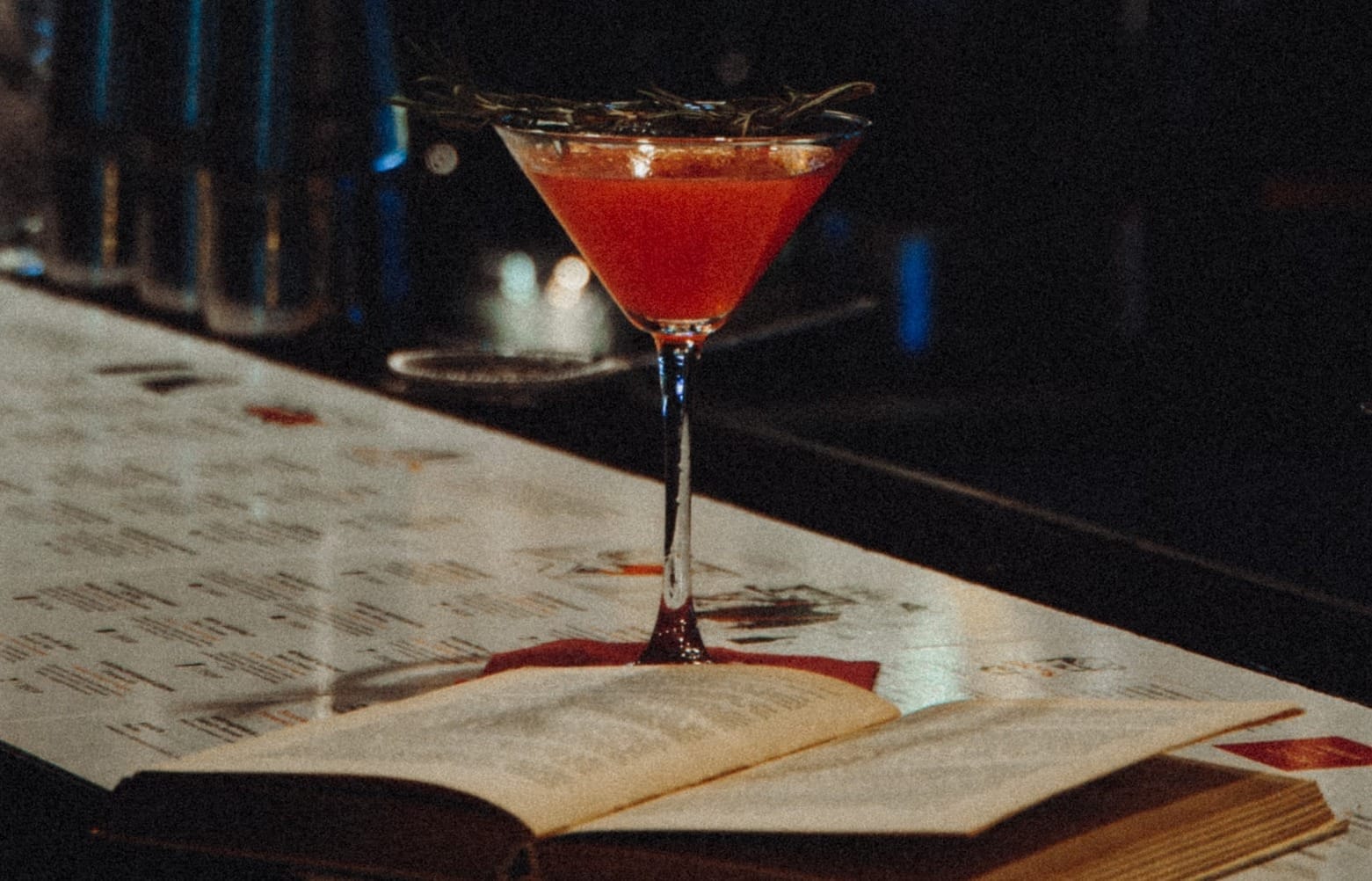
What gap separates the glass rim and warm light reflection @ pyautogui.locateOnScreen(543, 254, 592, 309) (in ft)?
8.96

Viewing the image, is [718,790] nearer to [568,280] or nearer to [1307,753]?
[1307,753]

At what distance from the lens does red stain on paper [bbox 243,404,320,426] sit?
163 centimetres

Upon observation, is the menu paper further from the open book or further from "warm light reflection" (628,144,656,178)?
"warm light reflection" (628,144,656,178)

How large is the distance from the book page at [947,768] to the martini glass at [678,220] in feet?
0.61

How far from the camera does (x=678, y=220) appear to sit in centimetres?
88

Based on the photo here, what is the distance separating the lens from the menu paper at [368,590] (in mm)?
900

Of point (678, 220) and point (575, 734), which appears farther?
point (678, 220)

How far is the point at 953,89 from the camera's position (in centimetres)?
409

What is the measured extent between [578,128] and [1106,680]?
1.20 feet

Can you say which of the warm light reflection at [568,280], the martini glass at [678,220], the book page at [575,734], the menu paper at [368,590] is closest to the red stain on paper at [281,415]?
the menu paper at [368,590]

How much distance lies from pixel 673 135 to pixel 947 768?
318 mm

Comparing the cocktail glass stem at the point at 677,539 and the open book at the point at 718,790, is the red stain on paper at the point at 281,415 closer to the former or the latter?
the cocktail glass stem at the point at 677,539

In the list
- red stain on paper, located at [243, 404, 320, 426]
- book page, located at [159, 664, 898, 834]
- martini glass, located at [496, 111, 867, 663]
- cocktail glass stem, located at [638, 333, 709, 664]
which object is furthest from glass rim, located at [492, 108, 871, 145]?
red stain on paper, located at [243, 404, 320, 426]

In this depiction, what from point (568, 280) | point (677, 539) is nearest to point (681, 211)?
point (677, 539)
